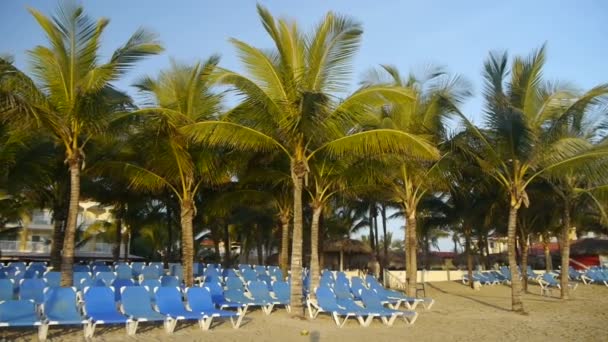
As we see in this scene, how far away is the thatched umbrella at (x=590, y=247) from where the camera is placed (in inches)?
1328

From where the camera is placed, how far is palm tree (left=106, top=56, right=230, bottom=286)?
12469 mm

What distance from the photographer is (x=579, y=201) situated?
18.1 m

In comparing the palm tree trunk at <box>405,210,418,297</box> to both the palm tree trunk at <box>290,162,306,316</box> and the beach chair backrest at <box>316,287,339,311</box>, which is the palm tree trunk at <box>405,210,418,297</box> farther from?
the palm tree trunk at <box>290,162,306,316</box>

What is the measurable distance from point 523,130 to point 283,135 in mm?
6455

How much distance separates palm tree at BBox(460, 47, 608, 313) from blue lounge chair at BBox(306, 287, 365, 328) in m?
6.02

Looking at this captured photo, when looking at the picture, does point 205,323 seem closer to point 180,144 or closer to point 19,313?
point 19,313

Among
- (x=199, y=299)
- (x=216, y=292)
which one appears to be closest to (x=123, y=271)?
(x=216, y=292)

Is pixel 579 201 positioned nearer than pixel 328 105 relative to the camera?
No

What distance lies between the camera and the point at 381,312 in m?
10.2

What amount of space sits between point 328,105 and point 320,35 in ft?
5.08

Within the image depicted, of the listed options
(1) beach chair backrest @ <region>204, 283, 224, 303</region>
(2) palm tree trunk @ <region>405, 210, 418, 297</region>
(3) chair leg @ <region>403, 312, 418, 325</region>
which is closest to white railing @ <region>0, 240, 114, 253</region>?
(2) palm tree trunk @ <region>405, 210, 418, 297</region>

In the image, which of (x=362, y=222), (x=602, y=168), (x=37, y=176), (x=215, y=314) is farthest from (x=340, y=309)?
(x=362, y=222)

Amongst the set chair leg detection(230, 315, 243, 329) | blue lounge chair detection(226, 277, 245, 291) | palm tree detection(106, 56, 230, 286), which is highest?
palm tree detection(106, 56, 230, 286)

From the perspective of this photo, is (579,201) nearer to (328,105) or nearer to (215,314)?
(328,105)
